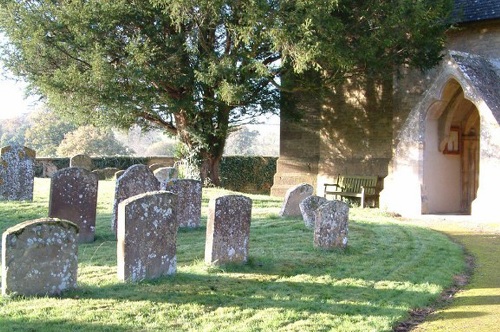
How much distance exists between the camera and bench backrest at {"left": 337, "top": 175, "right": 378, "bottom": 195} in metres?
21.8

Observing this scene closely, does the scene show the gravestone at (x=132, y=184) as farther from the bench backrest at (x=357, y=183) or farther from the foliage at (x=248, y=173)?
the foliage at (x=248, y=173)

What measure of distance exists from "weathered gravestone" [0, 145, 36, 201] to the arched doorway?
36.0 feet

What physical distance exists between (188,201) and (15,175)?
5.74m

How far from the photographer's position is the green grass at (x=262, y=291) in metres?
6.25

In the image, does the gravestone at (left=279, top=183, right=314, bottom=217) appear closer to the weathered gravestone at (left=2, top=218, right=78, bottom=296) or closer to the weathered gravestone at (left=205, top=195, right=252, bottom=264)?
the weathered gravestone at (left=205, top=195, right=252, bottom=264)

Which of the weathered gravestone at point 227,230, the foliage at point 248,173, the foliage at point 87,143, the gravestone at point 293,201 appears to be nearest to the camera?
the weathered gravestone at point 227,230

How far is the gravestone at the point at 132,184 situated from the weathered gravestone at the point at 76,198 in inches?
18.3

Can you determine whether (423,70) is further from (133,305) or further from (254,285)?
(133,305)

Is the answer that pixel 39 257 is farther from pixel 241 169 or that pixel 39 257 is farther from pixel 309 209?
pixel 241 169

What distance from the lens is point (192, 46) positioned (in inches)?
742

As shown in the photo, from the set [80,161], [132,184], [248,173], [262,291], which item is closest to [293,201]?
[132,184]

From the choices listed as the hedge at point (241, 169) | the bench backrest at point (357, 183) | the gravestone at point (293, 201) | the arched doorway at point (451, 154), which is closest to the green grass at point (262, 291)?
the gravestone at point (293, 201)

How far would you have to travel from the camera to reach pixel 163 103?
2055 centimetres

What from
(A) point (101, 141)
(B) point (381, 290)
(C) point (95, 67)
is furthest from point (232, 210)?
(A) point (101, 141)
